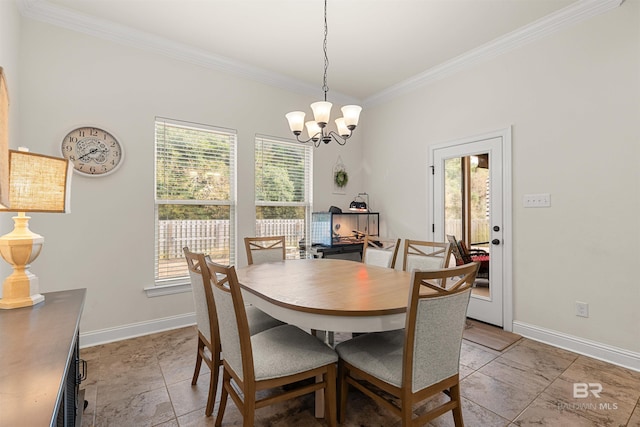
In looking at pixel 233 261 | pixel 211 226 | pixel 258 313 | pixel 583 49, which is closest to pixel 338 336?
pixel 258 313

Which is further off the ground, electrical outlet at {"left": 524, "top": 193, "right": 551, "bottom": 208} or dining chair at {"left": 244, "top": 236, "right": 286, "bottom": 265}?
electrical outlet at {"left": 524, "top": 193, "right": 551, "bottom": 208}

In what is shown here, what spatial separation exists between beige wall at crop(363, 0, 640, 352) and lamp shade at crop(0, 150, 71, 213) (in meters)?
3.61

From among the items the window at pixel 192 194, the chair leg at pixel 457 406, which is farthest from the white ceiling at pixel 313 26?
the chair leg at pixel 457 406

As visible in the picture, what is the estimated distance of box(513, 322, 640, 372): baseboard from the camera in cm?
241

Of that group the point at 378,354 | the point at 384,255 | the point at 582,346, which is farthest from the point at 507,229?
the point at 378,354

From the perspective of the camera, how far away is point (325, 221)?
412 cm

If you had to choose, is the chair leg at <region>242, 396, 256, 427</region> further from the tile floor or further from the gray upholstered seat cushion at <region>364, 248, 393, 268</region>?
the gray upholstered seat cushion at <region>364, 248, 393, 268</region>

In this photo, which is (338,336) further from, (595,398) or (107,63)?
(107,63)

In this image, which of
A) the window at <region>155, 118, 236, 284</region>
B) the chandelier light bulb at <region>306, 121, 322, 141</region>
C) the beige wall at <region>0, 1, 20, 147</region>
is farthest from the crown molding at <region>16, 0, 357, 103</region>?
the chandelier light bulb at <region>306, 121, 322, 141</region>

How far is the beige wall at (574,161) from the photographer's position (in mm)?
2430

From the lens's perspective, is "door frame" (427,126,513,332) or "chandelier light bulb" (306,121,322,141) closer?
"chandelier light bulb" (306,121,322,141)

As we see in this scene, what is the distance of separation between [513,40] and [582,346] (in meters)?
2.93

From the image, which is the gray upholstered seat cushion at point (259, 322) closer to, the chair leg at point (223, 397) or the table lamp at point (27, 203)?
the chair leg at point (223, 397)

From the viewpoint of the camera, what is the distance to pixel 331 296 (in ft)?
5.51
